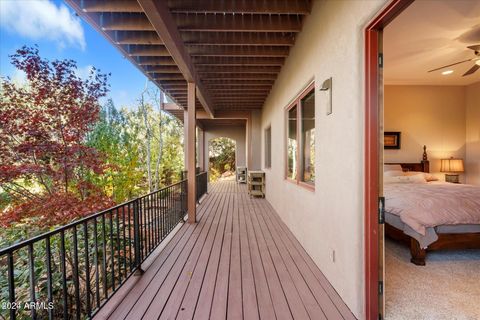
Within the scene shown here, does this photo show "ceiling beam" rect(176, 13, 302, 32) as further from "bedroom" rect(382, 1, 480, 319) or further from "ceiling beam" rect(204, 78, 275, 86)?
"ceiling beam" rect(204, 78, 275, 86)

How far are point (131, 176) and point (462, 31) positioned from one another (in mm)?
6798

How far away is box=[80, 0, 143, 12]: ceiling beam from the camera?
95.8 inches

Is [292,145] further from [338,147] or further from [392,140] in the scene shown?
[392,140]

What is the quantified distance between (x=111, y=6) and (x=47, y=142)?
7.87 ft

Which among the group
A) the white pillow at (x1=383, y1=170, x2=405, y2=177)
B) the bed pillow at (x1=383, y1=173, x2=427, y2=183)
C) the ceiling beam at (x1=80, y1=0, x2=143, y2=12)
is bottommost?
the bed pillow at (x1=383, y1=173, x2=427, y2=183)

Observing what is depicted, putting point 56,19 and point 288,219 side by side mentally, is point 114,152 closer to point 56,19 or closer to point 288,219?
point 288,219

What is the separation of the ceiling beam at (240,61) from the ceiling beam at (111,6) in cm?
159

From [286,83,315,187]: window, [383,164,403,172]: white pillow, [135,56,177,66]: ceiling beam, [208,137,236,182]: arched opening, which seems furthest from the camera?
[208,137,236,182]: arched opening

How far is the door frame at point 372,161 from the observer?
1.55 metres

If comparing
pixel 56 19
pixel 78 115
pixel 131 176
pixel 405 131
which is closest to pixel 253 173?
pixel 131 176

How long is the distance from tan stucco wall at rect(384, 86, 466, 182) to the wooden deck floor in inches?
159

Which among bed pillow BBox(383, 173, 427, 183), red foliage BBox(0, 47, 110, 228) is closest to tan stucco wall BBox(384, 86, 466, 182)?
bed pillow BBox(383, 173, 427, 183)

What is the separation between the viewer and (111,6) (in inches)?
96.5

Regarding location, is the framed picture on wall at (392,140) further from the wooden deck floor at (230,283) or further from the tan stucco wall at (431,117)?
the wooden deck floor at (230,283)
